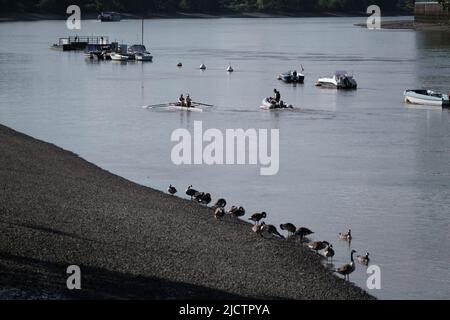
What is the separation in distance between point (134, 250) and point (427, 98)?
3810 centimetres

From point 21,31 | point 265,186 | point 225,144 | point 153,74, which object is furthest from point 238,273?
point 21,31

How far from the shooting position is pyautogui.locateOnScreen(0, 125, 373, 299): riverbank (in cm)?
1834

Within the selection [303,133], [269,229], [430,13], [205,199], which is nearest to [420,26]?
[430,13]

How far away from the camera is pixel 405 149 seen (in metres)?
40.8

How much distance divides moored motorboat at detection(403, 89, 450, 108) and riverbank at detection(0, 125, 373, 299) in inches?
1184

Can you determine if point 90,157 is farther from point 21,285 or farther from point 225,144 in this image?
point 21,285

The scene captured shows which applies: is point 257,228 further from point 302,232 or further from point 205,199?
point 205,199

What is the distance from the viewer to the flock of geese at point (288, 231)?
74.8 ft

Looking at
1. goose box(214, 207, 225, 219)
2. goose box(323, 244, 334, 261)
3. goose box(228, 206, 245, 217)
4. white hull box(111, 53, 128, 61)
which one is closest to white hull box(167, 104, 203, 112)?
goose box(228, 206, 245, 217)

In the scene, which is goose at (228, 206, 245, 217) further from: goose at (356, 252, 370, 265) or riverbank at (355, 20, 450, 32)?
riverbank at (355, 20, 450, 32)

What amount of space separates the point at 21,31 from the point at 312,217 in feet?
451

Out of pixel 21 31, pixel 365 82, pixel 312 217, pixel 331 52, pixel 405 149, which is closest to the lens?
pixel 312 217

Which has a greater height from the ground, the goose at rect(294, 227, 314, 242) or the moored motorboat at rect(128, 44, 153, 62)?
the goose at rect(294, 227, 314, 242)

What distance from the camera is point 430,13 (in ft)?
534
